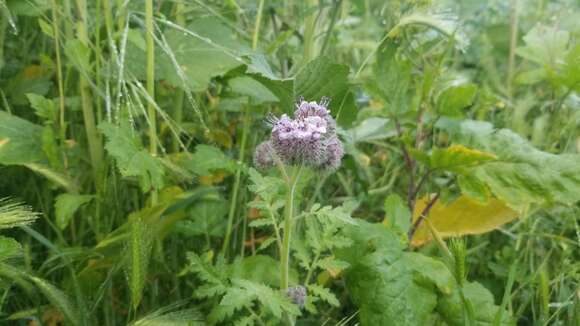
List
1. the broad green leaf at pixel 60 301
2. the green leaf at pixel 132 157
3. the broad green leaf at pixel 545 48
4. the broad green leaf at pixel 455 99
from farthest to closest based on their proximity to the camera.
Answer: the broad green leaf at pixel 545 48
the broad green leaf at pixel 455 99
the green leaf at pixel 132 157
the broad green leaf at pixel 60 301

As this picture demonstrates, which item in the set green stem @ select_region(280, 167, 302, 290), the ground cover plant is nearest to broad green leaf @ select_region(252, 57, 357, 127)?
the ground cover plant

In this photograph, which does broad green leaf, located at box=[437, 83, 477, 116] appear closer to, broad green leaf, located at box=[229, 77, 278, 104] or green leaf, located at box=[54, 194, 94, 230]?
broad green leaf, located at box=[229, 77, 278, 104]

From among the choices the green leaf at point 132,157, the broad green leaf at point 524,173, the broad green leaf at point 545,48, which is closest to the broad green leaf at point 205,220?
the green leaf at point 132,157

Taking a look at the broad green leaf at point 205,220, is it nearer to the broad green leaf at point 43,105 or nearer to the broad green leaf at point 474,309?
the broad green leaf at point 43,105

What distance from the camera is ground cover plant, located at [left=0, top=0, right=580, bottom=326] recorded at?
1.12 metres

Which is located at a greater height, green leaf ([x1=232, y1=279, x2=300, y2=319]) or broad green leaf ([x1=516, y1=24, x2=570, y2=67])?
broad green leaf ([x1=516, y1=24, x2=570, y2=67])

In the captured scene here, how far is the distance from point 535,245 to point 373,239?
1.87 ft

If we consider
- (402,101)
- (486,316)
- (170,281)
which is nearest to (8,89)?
(170,281)

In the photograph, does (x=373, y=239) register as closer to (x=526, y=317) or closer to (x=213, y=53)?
(x=526, y=317)

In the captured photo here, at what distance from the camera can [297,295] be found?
109 centimetres

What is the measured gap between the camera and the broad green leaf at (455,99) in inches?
56.0

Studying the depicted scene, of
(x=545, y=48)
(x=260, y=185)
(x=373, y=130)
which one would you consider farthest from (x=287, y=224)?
(x=545, y=48)

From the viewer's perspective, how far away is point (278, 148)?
0.99 m

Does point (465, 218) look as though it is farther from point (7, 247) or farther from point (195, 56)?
point (7, 247)
